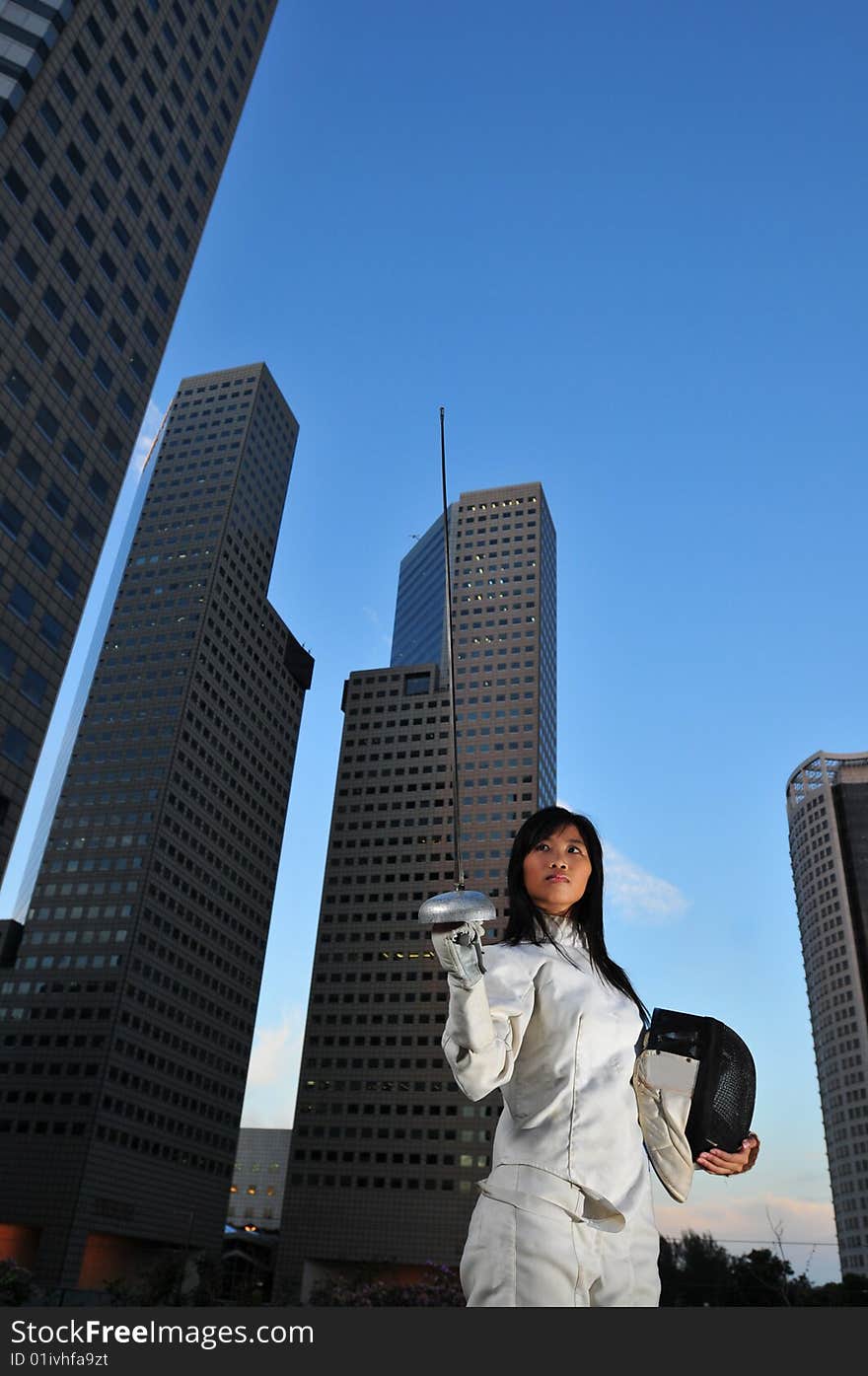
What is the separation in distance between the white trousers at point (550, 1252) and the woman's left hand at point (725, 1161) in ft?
1.56

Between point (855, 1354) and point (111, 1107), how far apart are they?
337 feet

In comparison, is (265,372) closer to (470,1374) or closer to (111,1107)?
(111,1107)

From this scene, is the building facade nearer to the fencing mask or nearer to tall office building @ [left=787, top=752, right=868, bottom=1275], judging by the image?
tall office building @ [left=787, top=752, right=868, bottom=1275]

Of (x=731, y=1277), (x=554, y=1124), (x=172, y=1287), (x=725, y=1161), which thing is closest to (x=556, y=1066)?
(x=554, y=1124)

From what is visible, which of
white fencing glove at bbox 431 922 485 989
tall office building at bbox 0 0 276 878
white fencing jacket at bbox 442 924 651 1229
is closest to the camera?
white fencing glove at bbox 431 922 485 989

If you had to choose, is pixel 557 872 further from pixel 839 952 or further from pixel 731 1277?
pixel 839 952

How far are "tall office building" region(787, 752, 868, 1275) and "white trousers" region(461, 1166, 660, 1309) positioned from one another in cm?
14450

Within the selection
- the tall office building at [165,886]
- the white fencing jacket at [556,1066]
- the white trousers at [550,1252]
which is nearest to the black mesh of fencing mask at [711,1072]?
the white fencing jacket at [556,1066]

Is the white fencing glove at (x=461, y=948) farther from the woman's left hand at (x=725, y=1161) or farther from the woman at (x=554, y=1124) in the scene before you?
the woman's left hand at (x=725, y=1161)

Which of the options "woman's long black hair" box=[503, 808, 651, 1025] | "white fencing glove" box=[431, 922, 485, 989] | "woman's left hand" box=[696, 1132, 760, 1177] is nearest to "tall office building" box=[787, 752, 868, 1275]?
"woman's long black hair" box=[503, 808, 651, 1025]

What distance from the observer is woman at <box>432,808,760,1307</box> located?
3.41m

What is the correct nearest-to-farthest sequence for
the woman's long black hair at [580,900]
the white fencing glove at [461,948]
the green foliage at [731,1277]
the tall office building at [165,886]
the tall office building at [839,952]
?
the white fencing glove at [461,948] < the woman's long black hair at [580,900] < the green foliage at [731,1277] < the tall office building at [165,886] < the tall office building at [839,952]

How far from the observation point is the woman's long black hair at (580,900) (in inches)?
177

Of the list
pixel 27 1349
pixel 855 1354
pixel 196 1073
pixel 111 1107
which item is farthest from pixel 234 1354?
pixel 196 1073
